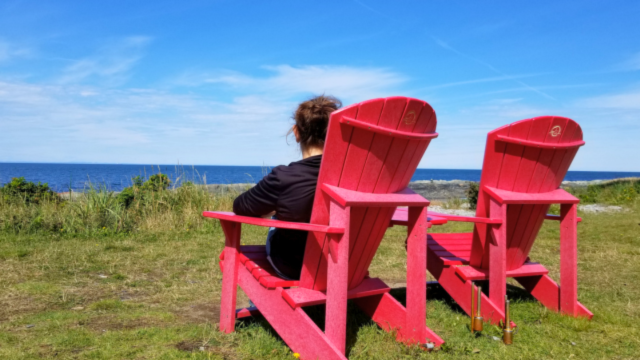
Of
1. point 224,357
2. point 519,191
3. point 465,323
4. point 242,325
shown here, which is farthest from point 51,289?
point 519,191

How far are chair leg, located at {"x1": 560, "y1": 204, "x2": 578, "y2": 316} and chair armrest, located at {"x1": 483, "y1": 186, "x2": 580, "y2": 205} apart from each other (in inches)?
5.1

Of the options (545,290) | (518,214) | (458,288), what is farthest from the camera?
(545,290)

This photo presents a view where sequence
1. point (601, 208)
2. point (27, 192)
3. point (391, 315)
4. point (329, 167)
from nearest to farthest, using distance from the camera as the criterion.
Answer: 1. point (329, 167)
2. point (391, 315)
3. point (27, 192)
4. point (601, 208)

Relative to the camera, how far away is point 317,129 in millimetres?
2631

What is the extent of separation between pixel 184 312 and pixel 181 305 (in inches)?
8.7

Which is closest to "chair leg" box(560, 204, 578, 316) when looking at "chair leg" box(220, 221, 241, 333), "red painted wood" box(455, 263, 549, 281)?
"red painted wood" box(455, 263, 549, 281)

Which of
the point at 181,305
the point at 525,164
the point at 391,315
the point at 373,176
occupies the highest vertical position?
the point at 525,164

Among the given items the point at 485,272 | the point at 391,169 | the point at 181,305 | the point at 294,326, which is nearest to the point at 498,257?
the point at 485,272

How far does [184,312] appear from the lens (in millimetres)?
3627

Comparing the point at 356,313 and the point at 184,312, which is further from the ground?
the point at 356,313

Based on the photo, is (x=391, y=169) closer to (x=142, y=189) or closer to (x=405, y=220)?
(x=405, y=220)

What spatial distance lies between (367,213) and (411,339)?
0.84 m

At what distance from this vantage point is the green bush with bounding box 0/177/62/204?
25.5 feet

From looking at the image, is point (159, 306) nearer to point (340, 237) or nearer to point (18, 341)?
point (18, 341)
